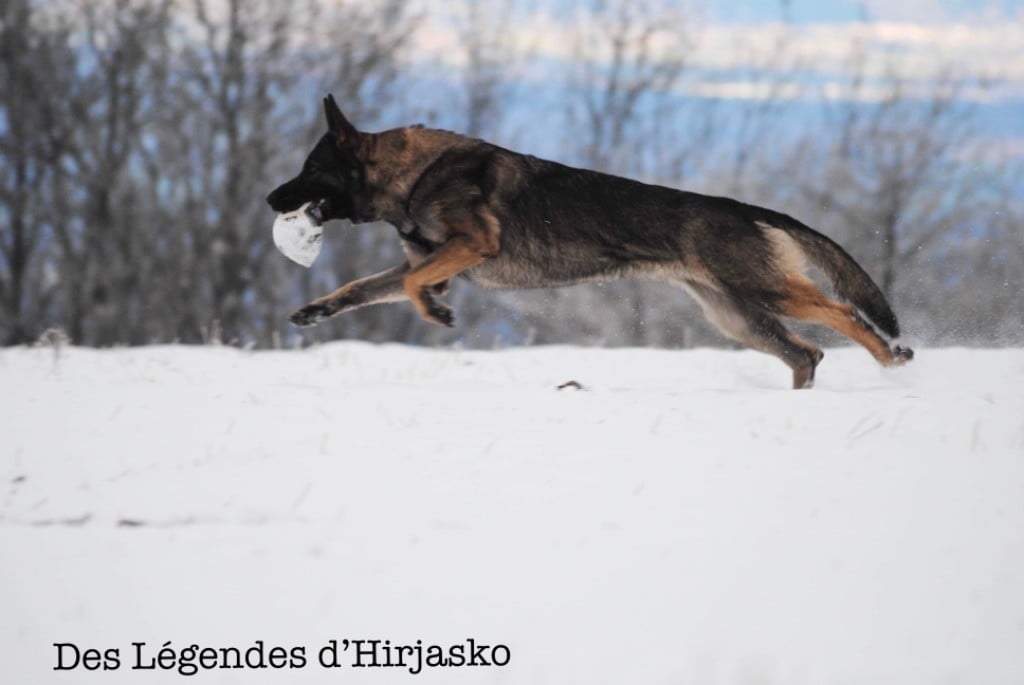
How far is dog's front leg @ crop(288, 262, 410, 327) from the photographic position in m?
6.68

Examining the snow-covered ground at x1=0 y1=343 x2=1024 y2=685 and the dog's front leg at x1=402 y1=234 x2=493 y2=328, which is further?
the dog's front leg at x1=402 y1=234 x2=493 y2=328

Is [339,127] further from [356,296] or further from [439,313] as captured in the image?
[439,313]

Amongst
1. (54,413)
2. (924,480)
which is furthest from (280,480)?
(924,480)

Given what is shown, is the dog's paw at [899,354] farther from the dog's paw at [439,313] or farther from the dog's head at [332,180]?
the dog's head at [332,180]

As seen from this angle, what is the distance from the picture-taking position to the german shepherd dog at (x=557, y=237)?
22.5 ft

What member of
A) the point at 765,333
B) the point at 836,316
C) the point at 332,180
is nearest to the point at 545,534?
the point at 836,316

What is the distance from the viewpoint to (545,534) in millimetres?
3916

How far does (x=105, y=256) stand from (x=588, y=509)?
2950cm

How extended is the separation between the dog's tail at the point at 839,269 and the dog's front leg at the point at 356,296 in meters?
2.64

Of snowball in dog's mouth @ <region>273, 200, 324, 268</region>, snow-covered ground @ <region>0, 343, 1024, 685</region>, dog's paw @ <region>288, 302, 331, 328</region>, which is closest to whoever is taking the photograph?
snow-covered ground @ <region>0, 343, 1024, 685</region>

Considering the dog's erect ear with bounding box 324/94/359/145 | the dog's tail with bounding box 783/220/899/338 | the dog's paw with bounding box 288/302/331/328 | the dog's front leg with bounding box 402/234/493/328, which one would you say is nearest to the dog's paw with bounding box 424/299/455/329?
the dog's front leg with bounding box 402/234/493/328

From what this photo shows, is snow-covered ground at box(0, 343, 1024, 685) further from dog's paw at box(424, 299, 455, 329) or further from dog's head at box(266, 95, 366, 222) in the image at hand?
dog's head at box(266, 95, 366, 222)

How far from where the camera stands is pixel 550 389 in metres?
6.67

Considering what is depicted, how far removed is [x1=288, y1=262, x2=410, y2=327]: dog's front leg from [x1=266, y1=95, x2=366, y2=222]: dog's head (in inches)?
26.0
